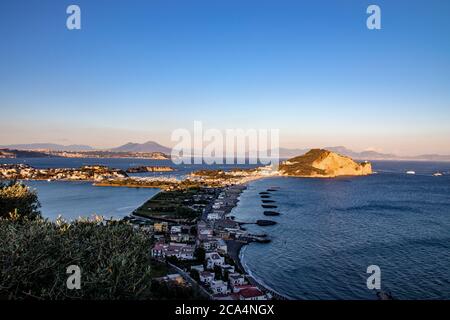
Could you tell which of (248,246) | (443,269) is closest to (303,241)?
(248,246)

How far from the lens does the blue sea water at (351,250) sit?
16806mm

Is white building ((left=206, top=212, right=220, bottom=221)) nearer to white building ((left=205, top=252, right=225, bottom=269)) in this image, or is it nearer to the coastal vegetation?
the coastal vegetation

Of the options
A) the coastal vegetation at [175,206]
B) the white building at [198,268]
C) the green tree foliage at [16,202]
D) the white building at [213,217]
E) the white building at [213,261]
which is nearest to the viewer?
the green tree foliage at [16,202]

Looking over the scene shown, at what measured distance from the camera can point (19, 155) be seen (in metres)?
167

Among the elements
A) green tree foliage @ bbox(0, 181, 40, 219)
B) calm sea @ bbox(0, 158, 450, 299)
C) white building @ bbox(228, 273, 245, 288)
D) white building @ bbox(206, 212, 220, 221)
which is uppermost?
green tree foliage @ bbox(0, 181, 40, 219)

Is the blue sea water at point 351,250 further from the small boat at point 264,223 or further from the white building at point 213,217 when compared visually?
the white building at point 213,217

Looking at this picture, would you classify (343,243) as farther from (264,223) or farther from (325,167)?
(325,167)

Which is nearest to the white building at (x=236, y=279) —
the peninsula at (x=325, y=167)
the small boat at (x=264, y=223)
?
the small boat at (x=264, y=223)

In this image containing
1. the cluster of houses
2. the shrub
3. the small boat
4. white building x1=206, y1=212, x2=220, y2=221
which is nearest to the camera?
the shrub

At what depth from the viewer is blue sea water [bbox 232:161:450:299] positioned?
16806 mm

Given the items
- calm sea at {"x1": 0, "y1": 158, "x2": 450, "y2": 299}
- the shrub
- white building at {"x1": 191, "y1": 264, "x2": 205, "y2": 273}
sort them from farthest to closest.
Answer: white building at {"x1": 191, "y1": 264, "x2": 205, "y2": 273}
calm sea at {"x1": 0, "y1": 158, "x2": 450, "y2": 299}
the shrub

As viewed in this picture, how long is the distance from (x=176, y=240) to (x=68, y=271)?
61.9ft

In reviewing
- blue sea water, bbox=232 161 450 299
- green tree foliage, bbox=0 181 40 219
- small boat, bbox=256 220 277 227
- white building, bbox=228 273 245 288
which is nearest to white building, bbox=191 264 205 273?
white building, bbox=228 273 245 288

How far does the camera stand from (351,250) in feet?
76.2
